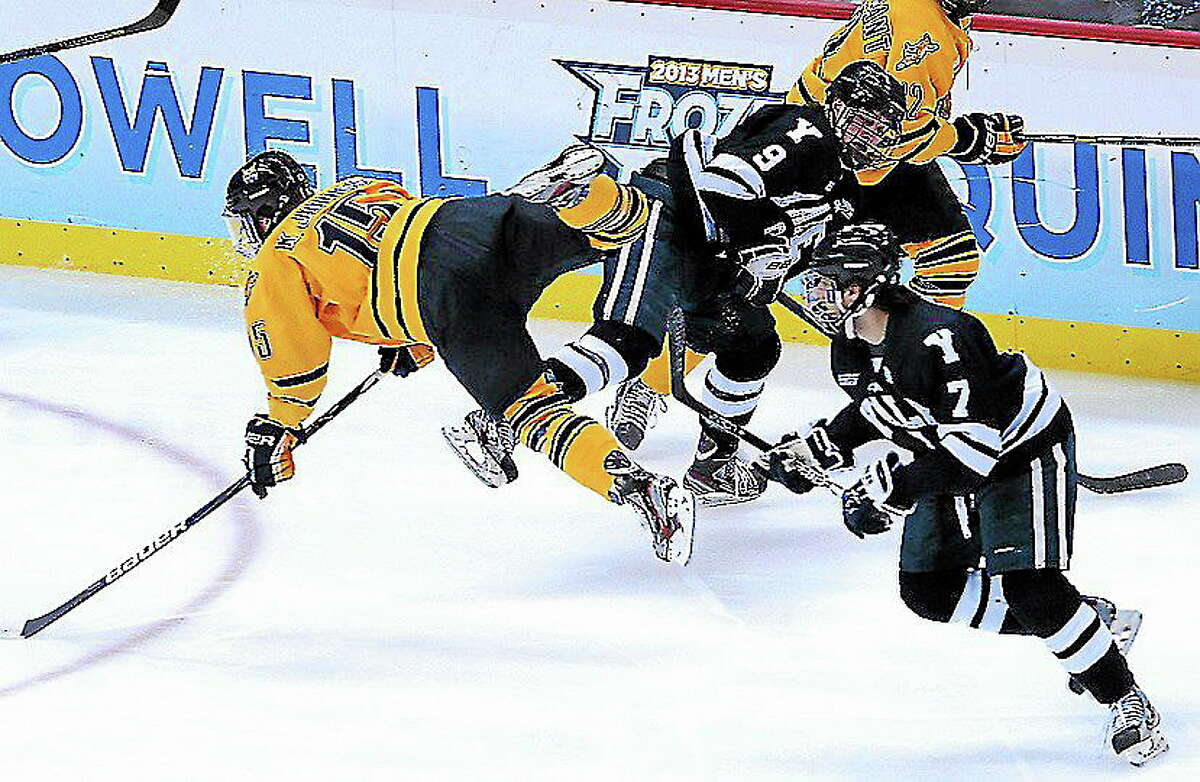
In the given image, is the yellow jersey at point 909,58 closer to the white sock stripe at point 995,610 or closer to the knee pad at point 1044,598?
the white sock stripe at point 995,610

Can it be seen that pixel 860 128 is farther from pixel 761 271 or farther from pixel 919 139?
pixel 919 139

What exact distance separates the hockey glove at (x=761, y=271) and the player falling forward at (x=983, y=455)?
1.00 metres

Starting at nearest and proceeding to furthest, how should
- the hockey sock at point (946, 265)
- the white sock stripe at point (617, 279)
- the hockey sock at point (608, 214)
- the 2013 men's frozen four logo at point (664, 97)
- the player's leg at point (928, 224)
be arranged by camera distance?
the hockey sock at point (608, 214) < the white sock stripe at point (617, 279) < the player's leg at point (928, 224) < the hockey sock at point (946, 265) < the 2013 men's frozen four logo at point (664, 97)

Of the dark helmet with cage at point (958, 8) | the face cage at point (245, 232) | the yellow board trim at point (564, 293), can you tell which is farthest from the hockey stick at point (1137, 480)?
the face cage at point (245, 232)

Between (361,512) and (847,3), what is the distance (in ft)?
7.80

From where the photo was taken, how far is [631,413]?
4.29 metres

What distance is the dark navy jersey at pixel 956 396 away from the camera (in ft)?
8.34

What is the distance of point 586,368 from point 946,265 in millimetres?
1104

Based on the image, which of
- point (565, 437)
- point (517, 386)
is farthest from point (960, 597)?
point (517, 386)

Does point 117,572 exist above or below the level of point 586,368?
below

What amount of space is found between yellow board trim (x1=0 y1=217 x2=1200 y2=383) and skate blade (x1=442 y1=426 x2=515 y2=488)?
1637 mm

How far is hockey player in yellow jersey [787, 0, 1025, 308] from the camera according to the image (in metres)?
4.00

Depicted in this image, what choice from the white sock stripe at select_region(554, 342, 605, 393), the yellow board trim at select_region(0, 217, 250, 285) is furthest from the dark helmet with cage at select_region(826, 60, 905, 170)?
the yellow board trim at select_region(0, 217, 250, 285)

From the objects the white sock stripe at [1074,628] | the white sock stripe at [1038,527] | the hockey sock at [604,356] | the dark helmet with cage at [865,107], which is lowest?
the hockey sock at [604,356]
